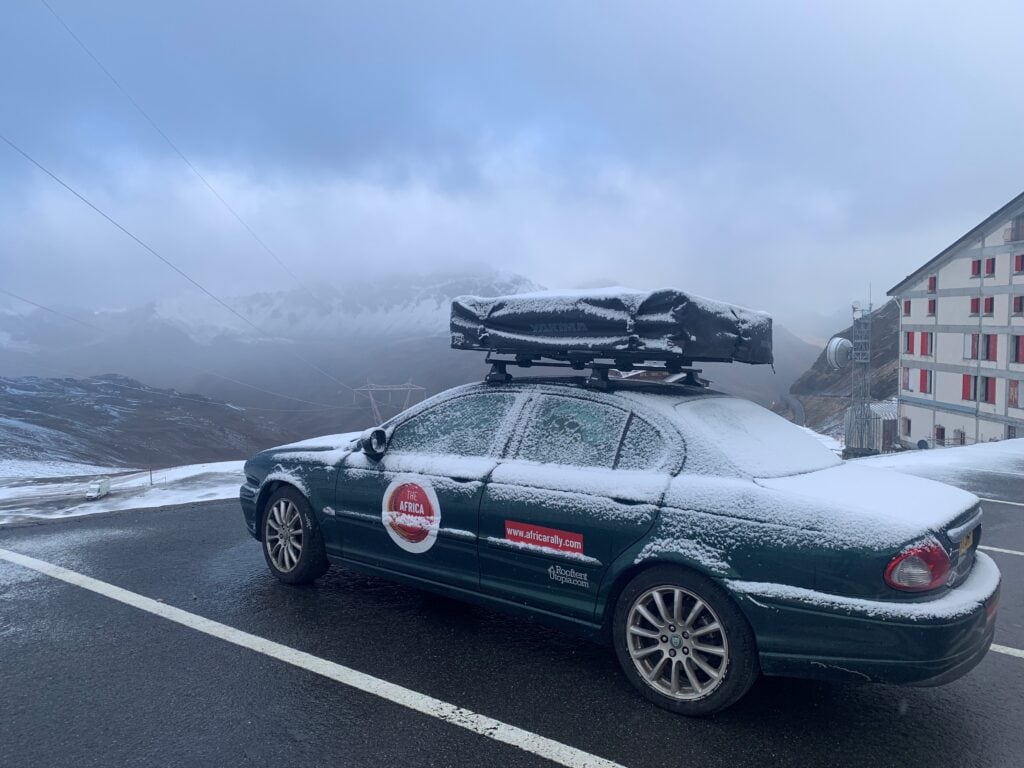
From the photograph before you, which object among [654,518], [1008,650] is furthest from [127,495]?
[1008,650]

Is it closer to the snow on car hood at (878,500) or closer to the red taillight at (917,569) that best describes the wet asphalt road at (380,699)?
the red taillight at (917,569)

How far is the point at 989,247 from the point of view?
43094mm

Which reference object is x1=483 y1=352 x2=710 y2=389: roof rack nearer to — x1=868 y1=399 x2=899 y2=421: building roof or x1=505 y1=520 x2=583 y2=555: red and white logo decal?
x1=505 y1=520 x2=583 y2=555: red and white logo decal

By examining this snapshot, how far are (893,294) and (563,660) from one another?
55639 mm

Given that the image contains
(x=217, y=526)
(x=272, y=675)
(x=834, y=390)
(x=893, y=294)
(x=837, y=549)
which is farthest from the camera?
(x=834, y=390)

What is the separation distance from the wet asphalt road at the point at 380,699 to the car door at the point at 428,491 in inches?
16.4

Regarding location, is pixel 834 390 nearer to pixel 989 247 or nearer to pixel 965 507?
pixel 989 247

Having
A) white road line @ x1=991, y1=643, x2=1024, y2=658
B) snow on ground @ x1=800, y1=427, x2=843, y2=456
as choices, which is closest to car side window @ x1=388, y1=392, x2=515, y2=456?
snow on ground @ x1=800, y1=427, x2=843, y2=456

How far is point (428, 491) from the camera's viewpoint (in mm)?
4199

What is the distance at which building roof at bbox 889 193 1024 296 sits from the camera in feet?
136

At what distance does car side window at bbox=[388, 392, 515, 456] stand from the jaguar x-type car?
0.01 meters

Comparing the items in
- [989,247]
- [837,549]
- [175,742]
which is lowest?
[175,742]

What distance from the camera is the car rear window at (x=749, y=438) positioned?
345cm

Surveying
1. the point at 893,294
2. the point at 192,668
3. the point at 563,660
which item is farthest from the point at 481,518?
the point at 893,294
